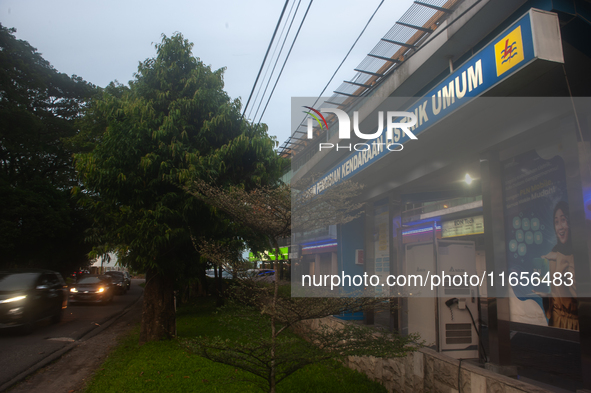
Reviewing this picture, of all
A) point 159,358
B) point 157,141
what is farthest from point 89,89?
point 159,358

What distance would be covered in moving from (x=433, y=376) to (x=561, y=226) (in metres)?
2.42

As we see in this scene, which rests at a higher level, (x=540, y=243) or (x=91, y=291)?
(x=540, y=243)

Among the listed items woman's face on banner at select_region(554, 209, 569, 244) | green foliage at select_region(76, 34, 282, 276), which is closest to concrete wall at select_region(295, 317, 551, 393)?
woman's face on banner at select_region(554, 209, 569, 244)

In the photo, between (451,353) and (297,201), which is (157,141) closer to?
(297,201)

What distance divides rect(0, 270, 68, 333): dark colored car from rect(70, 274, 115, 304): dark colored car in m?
6.20

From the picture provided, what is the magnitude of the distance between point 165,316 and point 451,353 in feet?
20.5

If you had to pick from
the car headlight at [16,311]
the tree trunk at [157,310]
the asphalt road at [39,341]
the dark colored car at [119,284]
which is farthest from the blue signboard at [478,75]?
the dark colored car at [119,284]

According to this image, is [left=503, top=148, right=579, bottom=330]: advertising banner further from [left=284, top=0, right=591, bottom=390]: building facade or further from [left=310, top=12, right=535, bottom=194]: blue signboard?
[left=310, top=12, right=535, bottom=194]: blue signboard

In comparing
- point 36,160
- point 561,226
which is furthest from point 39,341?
point 36,160

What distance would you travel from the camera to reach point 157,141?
8.36 metres

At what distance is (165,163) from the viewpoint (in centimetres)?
786

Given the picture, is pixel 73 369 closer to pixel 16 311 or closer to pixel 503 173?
pixel 16 311

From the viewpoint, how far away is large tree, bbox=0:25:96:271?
19.7 meters

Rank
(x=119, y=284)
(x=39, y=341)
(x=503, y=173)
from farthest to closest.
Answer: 1. (x=119, y=284)
2. (x=39, y=341)
3. (x=503, y=173)
